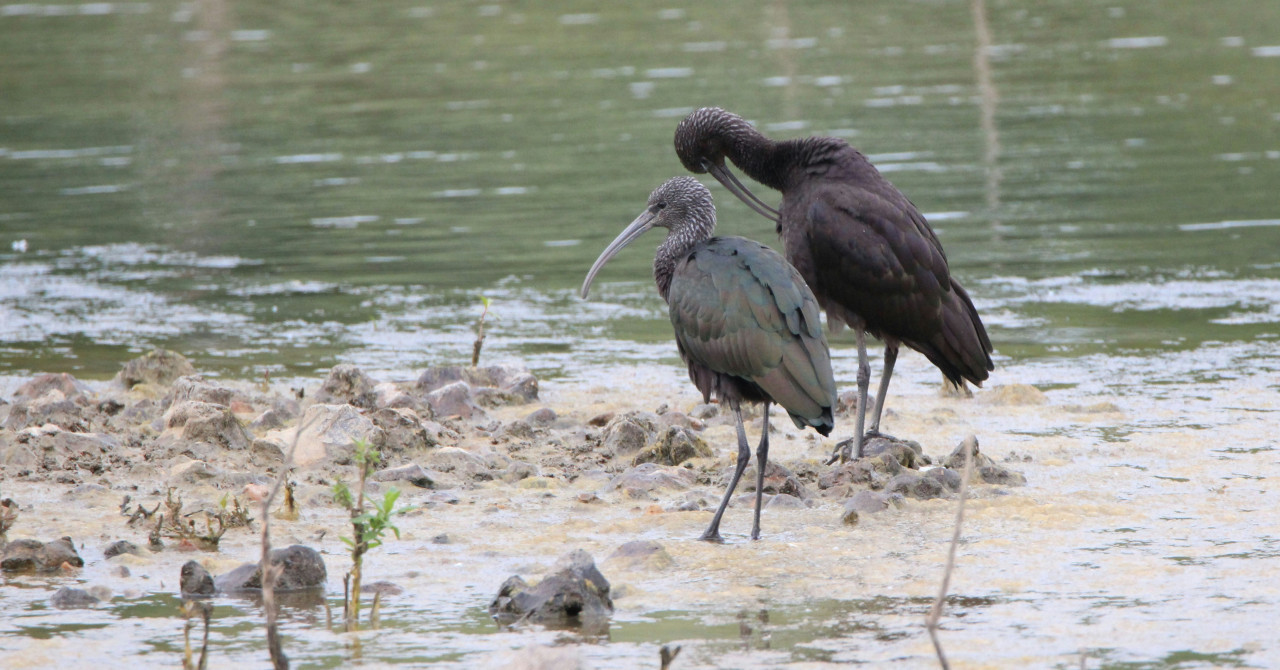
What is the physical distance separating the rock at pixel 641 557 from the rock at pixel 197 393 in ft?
9.22

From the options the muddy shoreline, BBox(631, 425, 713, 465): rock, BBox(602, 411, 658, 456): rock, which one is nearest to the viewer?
the muddy shoreline

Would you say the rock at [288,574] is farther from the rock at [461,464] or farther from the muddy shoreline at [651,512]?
the rock at [461,464]

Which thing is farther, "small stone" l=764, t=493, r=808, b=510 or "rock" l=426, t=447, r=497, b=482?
"rock" l=426, t=447, r=497, b=482

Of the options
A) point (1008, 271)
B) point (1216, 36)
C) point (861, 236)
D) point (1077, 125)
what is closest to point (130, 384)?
point (861, 236)

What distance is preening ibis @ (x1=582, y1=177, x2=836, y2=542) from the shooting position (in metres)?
5.64

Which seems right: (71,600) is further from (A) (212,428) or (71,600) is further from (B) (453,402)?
(B) (453,402)

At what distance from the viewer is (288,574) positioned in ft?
16.3

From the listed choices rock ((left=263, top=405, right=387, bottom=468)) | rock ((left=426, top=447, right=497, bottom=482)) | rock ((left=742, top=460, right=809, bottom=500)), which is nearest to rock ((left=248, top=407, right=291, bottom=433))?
rock ((left=263, top=405, right=387, bottom=468))

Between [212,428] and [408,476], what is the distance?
106 cm

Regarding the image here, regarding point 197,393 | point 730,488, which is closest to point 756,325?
point 730,488

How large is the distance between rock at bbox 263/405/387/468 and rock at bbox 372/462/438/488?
10.8 inches

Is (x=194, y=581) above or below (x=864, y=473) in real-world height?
above

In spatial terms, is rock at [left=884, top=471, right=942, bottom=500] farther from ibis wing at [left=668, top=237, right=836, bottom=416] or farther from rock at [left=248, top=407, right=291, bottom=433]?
rock at [left=248, top=407, right=291, bottom=433]

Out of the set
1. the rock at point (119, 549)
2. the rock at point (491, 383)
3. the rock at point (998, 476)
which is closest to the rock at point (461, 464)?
the rock at point (491, 383)
